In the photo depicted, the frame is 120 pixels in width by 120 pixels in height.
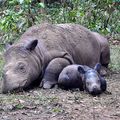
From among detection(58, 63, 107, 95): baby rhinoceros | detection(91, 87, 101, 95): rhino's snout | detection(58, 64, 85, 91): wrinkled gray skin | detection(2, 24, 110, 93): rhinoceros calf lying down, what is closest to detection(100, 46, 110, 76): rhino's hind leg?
detection(2, 24, 110, 93): rhinoceros calf lying down

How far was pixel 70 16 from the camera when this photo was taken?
14.8 meters

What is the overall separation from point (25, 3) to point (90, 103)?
285 inches

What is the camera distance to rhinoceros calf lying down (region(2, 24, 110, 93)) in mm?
8648

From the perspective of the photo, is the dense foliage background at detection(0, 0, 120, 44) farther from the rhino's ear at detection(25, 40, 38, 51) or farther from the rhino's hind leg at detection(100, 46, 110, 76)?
the rhino's ear at detection(25, 40, 38, 51)

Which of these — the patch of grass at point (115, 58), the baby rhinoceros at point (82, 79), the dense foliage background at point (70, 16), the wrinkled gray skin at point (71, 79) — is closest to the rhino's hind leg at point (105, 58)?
the patch of grass at point (115, 58)

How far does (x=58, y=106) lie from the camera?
7.21 m

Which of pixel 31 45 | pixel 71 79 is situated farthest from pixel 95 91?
pixel 31 45

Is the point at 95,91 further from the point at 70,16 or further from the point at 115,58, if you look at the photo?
the point at 70,16

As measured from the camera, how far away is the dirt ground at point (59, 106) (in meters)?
6.74

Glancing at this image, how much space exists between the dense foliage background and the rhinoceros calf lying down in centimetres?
353

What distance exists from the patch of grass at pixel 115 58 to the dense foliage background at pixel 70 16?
4.47 feet

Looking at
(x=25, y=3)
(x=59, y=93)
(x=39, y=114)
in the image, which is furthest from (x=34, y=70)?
(x=25, y=3)

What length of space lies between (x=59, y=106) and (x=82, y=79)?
135 cm

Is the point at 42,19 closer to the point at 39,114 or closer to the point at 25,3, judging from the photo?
the point at 25,3
